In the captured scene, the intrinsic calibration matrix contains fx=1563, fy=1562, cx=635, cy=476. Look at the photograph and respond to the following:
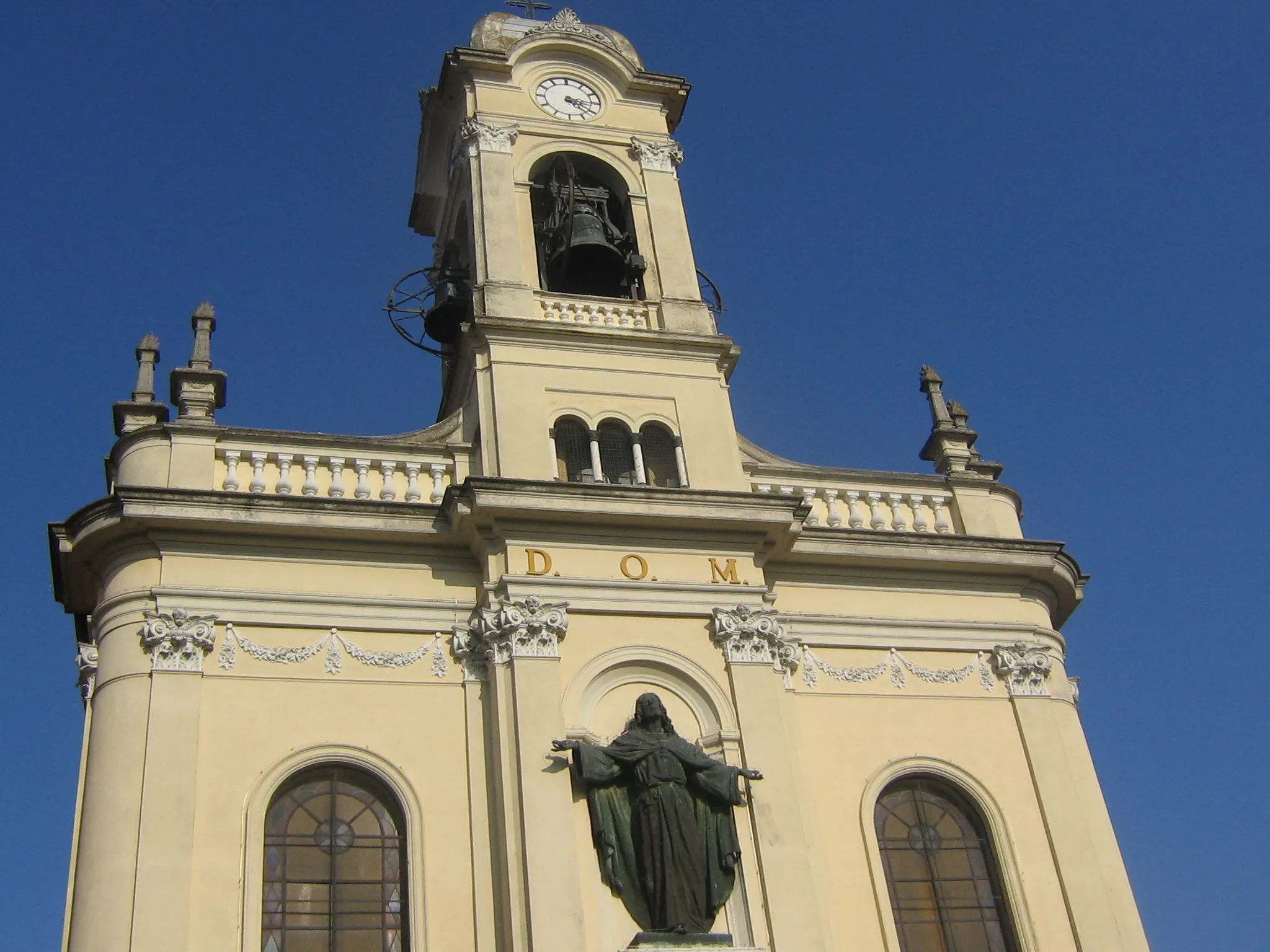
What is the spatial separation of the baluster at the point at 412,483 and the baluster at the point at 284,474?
129cm

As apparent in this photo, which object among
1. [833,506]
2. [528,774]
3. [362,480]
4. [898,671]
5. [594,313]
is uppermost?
[594,313]

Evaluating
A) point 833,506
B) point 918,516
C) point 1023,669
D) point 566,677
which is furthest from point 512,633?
point 1023,669

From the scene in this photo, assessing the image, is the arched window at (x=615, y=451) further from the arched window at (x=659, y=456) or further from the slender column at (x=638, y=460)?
the arched window at (x=659, y=456)

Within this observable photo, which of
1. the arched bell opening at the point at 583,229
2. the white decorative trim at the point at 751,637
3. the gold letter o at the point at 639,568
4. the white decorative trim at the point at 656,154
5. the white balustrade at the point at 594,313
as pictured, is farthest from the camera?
the white decorative trim at the point at 656,154

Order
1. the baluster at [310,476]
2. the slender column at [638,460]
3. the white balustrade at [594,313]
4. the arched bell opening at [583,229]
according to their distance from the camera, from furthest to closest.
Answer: the arched bell opening at [583,229]
the white balustrade at [594,313]
the slender column at [638,460]
the baluster at [310,476]

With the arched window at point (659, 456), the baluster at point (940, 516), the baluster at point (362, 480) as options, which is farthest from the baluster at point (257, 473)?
the baluster at point (940, 516)

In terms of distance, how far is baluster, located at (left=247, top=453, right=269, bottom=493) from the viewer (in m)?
17.1

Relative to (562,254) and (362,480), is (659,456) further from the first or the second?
(562,254)

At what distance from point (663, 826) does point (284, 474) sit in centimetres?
582

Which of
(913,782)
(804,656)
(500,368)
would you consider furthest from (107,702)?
(913,782)

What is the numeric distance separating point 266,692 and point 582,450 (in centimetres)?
484

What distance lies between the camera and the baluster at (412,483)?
17641 mm

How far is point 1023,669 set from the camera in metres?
18.0

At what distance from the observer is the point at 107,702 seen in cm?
1530
